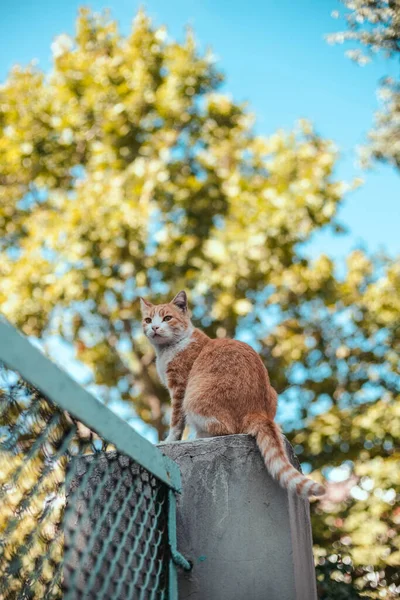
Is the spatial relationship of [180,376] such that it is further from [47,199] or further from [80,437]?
[47,199]

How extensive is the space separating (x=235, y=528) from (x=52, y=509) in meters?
0.79

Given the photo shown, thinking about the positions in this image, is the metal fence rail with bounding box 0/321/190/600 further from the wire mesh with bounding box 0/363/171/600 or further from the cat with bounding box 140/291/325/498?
the cat with bounding box 140/291/325/498

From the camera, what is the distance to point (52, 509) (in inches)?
66.7

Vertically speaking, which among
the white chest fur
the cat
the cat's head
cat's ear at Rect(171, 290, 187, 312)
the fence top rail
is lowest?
the fence top rail

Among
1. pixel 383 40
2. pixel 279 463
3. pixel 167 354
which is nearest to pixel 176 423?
pixel 167 354

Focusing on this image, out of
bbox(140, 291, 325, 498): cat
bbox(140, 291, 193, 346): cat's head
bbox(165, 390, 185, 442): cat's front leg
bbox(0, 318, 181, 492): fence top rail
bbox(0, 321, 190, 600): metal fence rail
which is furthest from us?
bbox(140, 291, 193, 346): cat's head

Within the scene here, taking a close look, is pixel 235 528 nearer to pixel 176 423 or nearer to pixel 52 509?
pixel 52 509

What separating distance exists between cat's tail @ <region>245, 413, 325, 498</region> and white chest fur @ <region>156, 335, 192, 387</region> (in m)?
1.42

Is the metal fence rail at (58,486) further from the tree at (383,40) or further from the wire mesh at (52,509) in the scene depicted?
the tree at (383,40)

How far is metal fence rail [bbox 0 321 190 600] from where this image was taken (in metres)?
1.42

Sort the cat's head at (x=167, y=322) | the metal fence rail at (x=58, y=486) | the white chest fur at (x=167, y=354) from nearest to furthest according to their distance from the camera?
the metal fence rail at (x=58, y=486)
the white chest fur at (x=167, y=354)
the cat's head at (x=167, y=322)

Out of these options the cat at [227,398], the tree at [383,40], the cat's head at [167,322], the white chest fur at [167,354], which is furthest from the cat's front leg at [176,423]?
the tree at [383,40]

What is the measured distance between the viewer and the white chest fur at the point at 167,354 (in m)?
3.94

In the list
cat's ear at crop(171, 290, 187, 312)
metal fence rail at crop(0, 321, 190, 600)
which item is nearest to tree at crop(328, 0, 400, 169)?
cat's ear at crop(171, 290, 187, 312)
